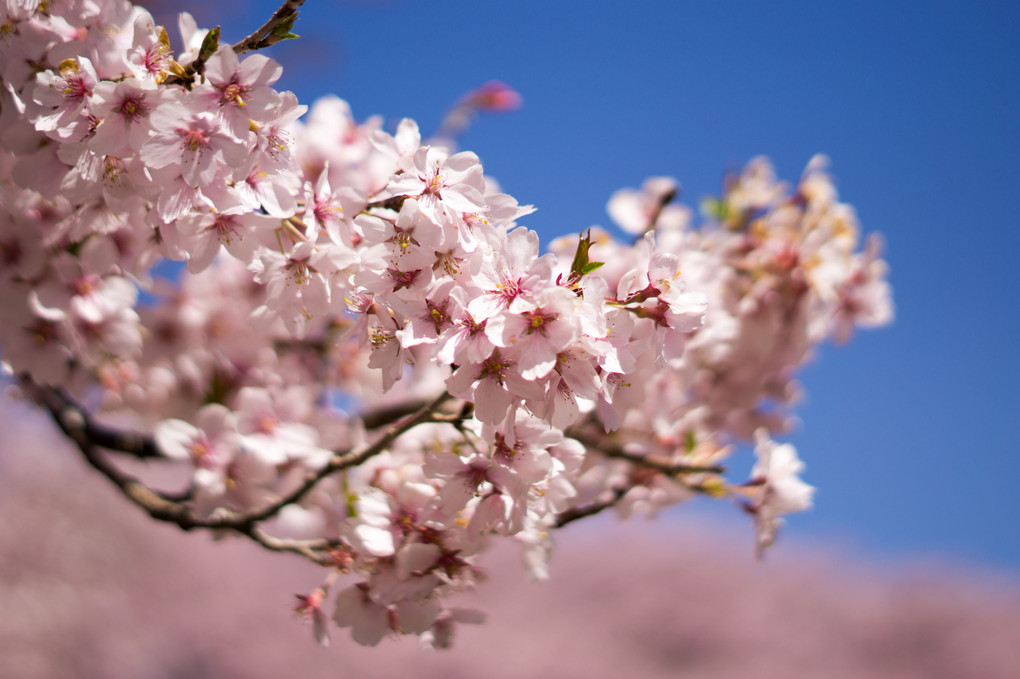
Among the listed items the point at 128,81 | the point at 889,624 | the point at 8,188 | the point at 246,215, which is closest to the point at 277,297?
the point at 246,215

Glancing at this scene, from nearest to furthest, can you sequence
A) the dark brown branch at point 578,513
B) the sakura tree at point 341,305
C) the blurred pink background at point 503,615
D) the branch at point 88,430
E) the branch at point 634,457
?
the sakura tree at point 341,305 → the dark brown branch at point 578,513 → the branch at point 634,457 → the branch at point 88,430 → the blurred pink background at point 503,615

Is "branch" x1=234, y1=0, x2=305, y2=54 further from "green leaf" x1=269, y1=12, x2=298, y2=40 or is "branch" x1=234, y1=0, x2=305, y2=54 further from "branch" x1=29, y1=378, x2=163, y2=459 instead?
"branch" x1=29, y1=378, x2=163, y2=459

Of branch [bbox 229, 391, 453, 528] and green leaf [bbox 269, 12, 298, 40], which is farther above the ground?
green leaf [bbox 269, 12, 298, 40]

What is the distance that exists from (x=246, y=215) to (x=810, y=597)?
791 cm

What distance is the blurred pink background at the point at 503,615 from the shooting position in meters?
6.23

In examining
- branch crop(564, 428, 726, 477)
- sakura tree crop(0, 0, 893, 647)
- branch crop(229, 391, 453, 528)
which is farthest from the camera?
branch crop(564, 428, 726, 477)

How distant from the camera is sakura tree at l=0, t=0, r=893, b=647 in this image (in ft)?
2.54

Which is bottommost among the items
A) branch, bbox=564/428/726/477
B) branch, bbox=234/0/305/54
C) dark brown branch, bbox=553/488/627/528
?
dark brown branch, bbox=553/488/627/528

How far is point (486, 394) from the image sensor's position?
760 millimetres

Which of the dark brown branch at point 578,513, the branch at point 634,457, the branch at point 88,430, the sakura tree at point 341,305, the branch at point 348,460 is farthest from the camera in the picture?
the branch at point 88,430

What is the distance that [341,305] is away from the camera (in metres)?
0.93

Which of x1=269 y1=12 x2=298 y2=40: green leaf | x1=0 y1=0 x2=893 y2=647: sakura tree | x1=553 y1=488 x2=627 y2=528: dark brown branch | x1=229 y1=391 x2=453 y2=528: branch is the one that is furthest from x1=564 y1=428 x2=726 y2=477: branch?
x1=269 y1=12 x2=298 y2=40: green leaf

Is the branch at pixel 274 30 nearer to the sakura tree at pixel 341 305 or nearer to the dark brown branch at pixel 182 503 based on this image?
the sakura tree at pixel 341 305

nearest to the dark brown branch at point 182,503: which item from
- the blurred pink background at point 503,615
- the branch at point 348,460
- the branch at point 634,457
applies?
the branch at point 348,460
